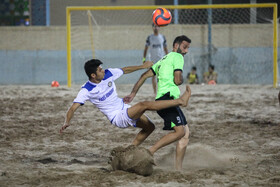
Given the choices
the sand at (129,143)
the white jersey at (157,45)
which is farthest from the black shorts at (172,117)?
the white jersey at (157,45)

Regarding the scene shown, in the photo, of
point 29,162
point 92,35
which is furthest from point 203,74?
point 29,162

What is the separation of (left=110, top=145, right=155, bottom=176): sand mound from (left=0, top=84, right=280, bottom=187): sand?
78 millimetres

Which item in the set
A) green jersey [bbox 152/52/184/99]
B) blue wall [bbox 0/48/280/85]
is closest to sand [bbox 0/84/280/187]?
green jersey [bbox 152/52/184/99]

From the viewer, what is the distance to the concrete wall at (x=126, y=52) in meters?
20.7

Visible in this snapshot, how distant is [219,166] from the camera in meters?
6.33

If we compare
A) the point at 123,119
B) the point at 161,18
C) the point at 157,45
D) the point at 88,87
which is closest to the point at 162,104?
the point at 123,119

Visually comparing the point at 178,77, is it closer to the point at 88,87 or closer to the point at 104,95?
the point at 104,95

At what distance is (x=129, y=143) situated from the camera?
8156 millimetres

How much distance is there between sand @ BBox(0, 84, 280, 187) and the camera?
5.48 m

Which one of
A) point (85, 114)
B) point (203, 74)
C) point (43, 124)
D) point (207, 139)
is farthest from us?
point (203, 74)

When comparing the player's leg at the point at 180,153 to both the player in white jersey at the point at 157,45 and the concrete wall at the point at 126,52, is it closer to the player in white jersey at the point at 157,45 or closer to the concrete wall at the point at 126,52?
the player in white jersey at the point at 157,45

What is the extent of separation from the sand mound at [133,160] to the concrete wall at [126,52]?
48.2 ft

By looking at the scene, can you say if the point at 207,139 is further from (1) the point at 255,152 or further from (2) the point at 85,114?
(2) the point at 85,114

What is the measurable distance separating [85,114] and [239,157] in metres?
5.38
